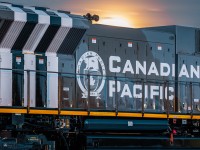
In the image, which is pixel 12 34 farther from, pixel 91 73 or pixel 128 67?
pixel 128 67

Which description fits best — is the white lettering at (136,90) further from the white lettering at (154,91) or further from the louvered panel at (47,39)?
the louvered panel at (47,39)

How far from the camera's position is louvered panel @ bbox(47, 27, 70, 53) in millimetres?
14805

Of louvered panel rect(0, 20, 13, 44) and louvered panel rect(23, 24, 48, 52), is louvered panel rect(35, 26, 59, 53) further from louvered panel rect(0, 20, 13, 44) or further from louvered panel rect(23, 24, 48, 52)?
louvered panel rect(0, 20, 13, 44)

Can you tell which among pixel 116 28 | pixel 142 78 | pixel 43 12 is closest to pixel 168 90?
pixel 142 78

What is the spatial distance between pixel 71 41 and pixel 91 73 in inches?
32.9

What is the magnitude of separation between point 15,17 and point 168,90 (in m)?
4.31

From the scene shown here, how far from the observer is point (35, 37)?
573 inches

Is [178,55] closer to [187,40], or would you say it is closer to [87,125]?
[187,40]

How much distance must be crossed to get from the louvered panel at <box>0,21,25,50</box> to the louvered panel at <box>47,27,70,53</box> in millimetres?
856

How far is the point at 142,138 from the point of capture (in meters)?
15.4

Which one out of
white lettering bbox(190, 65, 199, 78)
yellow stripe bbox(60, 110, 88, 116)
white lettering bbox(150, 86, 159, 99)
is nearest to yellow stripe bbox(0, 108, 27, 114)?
yellow stripe bbox(60, 110, 88, 116)

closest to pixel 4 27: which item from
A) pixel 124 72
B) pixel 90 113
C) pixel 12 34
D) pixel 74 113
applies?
pixel 12 34

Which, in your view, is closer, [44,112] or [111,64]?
[44,112]

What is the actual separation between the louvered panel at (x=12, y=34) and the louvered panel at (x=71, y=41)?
3.66 ft
